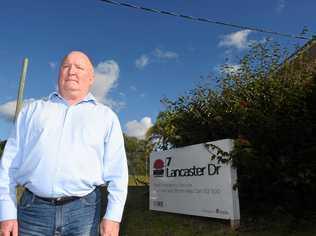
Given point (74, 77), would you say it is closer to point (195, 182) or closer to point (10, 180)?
point (10, 180)

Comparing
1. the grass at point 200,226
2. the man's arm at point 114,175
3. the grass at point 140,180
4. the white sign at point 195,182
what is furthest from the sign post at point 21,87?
the man's arm at point 114,175

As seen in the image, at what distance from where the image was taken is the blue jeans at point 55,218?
88.2 inches

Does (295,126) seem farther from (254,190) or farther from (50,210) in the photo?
(50,210)

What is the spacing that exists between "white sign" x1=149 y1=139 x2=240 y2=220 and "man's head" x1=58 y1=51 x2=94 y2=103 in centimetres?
578

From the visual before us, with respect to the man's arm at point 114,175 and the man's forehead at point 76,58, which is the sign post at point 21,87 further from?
the man's arm at point 114,175

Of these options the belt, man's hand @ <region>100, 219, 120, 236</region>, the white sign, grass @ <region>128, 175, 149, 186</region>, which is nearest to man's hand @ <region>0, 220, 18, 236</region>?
the belt

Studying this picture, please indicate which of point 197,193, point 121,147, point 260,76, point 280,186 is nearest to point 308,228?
point 280,186

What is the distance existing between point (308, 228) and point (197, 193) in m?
2.49

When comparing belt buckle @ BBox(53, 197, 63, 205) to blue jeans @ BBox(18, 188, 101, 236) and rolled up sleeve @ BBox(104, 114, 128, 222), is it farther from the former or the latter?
rolled up sleeve @ BBox(104, 114, 128, 222)

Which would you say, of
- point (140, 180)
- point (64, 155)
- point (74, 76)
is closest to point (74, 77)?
point (74, 76)

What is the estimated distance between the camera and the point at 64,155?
2318 millimetres

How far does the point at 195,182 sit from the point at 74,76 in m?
6.86

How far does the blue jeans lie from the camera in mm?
2240

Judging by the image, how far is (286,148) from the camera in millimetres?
7516
